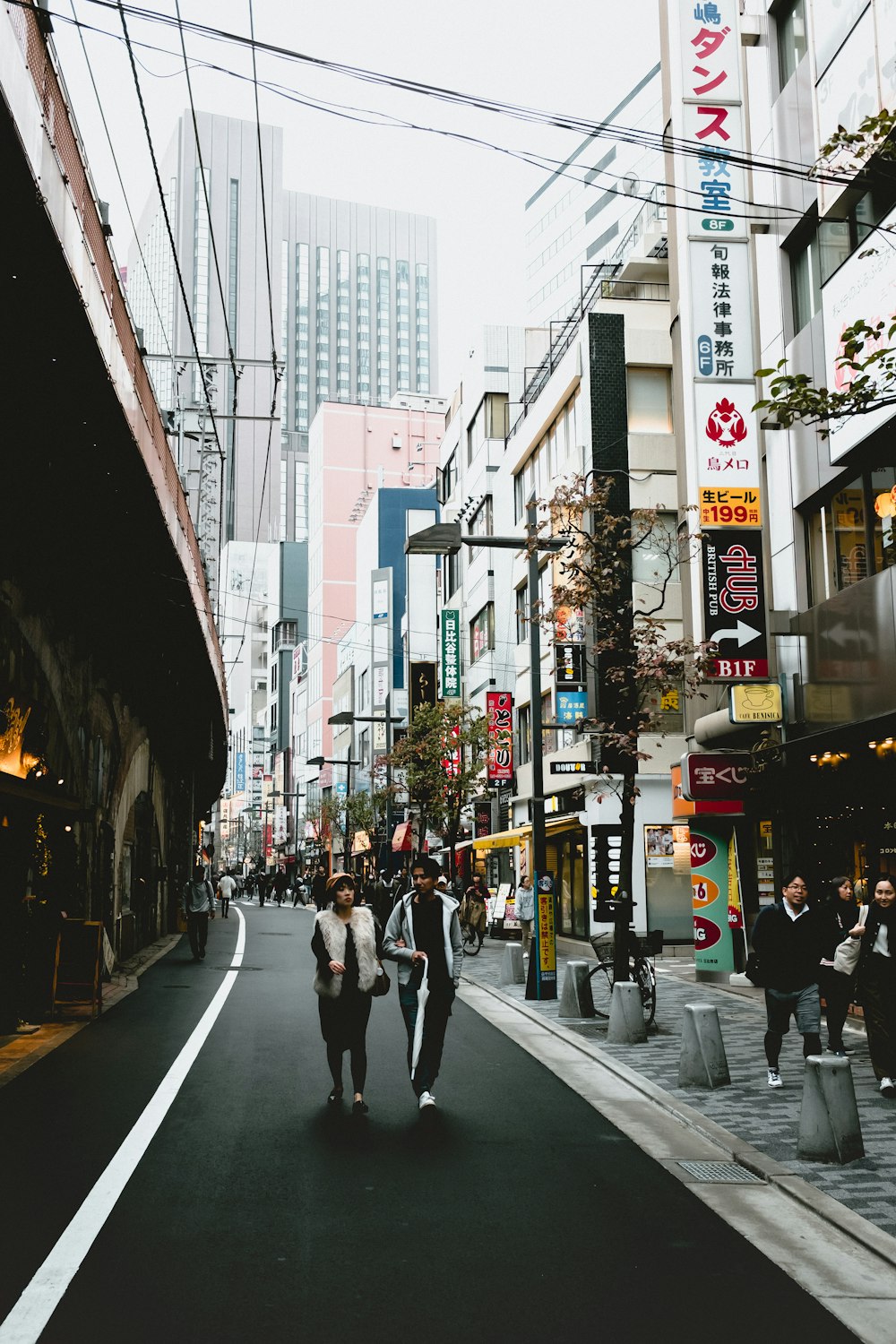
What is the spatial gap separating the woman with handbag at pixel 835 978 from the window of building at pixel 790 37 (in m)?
11.4

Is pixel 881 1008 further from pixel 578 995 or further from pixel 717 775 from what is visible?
pixel 717 775

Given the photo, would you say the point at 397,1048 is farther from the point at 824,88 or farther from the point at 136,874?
the point at 136,874

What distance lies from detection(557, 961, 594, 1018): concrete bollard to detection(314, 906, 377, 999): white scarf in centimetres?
665

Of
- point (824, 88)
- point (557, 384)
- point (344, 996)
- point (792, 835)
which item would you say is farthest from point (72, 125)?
point (557, 384)

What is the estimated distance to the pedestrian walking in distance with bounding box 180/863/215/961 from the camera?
974 inches

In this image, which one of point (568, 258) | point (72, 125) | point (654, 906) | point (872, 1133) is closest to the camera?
point (872, 1133)

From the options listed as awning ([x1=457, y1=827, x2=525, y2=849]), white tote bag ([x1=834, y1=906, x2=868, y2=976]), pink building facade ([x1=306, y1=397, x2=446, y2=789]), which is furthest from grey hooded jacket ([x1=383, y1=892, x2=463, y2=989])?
pink building facade ([x1=306, y1=397, x2=446, y2=789])

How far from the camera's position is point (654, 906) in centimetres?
3033

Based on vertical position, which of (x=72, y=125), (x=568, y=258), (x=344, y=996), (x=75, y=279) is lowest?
Answer: (x=344, y=996)

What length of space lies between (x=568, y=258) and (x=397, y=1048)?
9081 centimetres

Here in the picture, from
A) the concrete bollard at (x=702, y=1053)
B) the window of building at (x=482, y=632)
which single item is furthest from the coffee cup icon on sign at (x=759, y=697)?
the window of building at (x=482, y=632)

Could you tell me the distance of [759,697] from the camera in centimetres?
1689

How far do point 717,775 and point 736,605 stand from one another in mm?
3127

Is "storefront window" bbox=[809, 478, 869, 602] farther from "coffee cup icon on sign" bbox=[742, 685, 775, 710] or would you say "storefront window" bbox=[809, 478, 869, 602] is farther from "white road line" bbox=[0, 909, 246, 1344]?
"white road line" bbox=[0, 909, 246, 1344]
